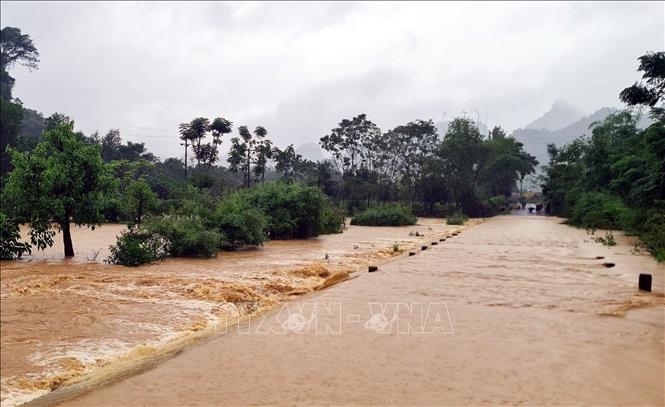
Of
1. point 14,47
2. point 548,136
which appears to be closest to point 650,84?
point 14,47

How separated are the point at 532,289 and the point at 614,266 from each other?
478 centimetres

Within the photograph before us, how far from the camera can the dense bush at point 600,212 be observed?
24.2 m

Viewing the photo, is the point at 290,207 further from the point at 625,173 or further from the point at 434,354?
the point at 434,354

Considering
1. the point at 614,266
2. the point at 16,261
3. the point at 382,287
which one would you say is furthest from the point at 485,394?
the point at 16,261

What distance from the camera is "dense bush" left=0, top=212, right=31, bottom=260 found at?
1143 centimetres

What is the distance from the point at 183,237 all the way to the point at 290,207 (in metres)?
7.80

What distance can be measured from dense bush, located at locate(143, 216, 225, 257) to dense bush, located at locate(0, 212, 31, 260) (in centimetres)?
297

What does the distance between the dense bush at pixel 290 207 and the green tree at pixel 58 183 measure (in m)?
8.77

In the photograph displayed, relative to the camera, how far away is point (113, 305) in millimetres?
7684

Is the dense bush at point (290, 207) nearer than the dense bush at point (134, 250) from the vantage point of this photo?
No

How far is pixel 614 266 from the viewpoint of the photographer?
13078 millimetres

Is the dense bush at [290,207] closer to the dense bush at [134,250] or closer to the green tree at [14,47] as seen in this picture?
the dense bush at [134,250]

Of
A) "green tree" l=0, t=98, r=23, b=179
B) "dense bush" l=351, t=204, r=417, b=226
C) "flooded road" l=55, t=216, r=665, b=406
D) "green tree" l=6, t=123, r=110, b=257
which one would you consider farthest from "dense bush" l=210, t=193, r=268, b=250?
"green tree" l=0, t=98, r=23, b=179

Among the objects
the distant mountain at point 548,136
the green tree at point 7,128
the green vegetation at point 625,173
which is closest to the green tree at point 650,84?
the green vegetation at point 625,173
